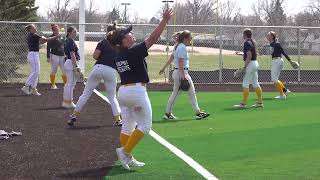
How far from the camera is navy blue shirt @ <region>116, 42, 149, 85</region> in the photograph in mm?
7773

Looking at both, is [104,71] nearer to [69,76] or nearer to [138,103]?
[69,76]

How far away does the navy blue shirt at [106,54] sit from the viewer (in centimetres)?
1133

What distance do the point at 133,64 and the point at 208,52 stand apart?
1107 inches

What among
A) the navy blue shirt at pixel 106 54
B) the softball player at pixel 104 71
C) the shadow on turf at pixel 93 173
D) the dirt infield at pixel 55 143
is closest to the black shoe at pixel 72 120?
the softball player at pixel 104 71

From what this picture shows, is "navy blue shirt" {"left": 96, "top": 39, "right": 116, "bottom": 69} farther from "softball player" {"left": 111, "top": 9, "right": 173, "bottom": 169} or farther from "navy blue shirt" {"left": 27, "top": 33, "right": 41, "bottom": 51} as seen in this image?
"navy blue shirt" {"left": 27, "top": 33, "right": 41, "bottom": 51}

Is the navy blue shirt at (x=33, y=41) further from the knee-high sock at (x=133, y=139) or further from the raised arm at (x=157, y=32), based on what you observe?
the raised arm at (x=157, y=32)

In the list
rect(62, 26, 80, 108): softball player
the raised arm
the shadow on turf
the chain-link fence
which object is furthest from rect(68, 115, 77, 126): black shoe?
the chain-link fence

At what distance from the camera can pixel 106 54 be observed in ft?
37.3

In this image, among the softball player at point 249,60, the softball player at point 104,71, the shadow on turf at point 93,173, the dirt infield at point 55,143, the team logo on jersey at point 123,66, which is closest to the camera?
the shadow on turf at point 93,173

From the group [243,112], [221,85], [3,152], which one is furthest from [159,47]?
[3,152]

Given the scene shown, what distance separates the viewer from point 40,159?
8469 mm

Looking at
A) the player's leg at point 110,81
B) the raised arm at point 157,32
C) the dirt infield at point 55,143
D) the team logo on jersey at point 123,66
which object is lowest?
the dirt infield at point 55,143

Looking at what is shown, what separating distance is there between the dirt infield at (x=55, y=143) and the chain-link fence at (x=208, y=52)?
354 inches

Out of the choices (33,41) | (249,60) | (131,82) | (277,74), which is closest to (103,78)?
(131,82)
